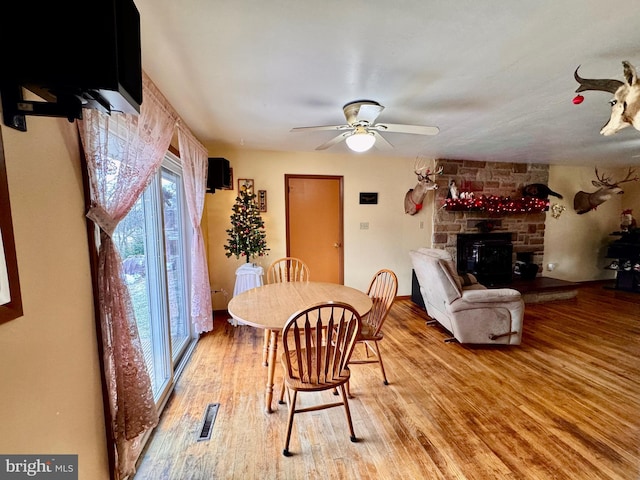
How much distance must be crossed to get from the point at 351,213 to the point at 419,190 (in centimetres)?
111

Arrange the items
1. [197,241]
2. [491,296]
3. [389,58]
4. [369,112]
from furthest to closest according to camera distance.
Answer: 1. [197,241]
2. [491,296]
3. [369,112]
4. [389,58]

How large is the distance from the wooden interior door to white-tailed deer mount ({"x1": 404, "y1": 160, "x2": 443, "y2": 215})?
114 centimetres

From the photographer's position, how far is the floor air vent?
173 centimetres

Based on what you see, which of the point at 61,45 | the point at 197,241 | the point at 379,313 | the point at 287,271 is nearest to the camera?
the point at 61,45

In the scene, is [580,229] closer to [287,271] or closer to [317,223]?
[317,223]

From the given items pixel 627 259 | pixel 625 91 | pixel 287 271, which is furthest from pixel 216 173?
pixel 627 259

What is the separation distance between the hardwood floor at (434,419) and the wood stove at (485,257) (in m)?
1.66

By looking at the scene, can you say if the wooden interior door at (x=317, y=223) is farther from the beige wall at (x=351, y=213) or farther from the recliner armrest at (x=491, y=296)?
the recliner armrest at (x=491, y=296)

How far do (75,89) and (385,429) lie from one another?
2.28 m

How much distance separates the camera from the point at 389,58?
5.18ft

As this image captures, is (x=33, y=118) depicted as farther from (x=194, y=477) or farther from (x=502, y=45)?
(x=502, y=45)

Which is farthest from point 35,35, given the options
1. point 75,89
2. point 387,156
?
point 387,156

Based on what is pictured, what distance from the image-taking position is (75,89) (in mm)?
788

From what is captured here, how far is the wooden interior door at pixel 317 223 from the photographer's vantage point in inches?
160
